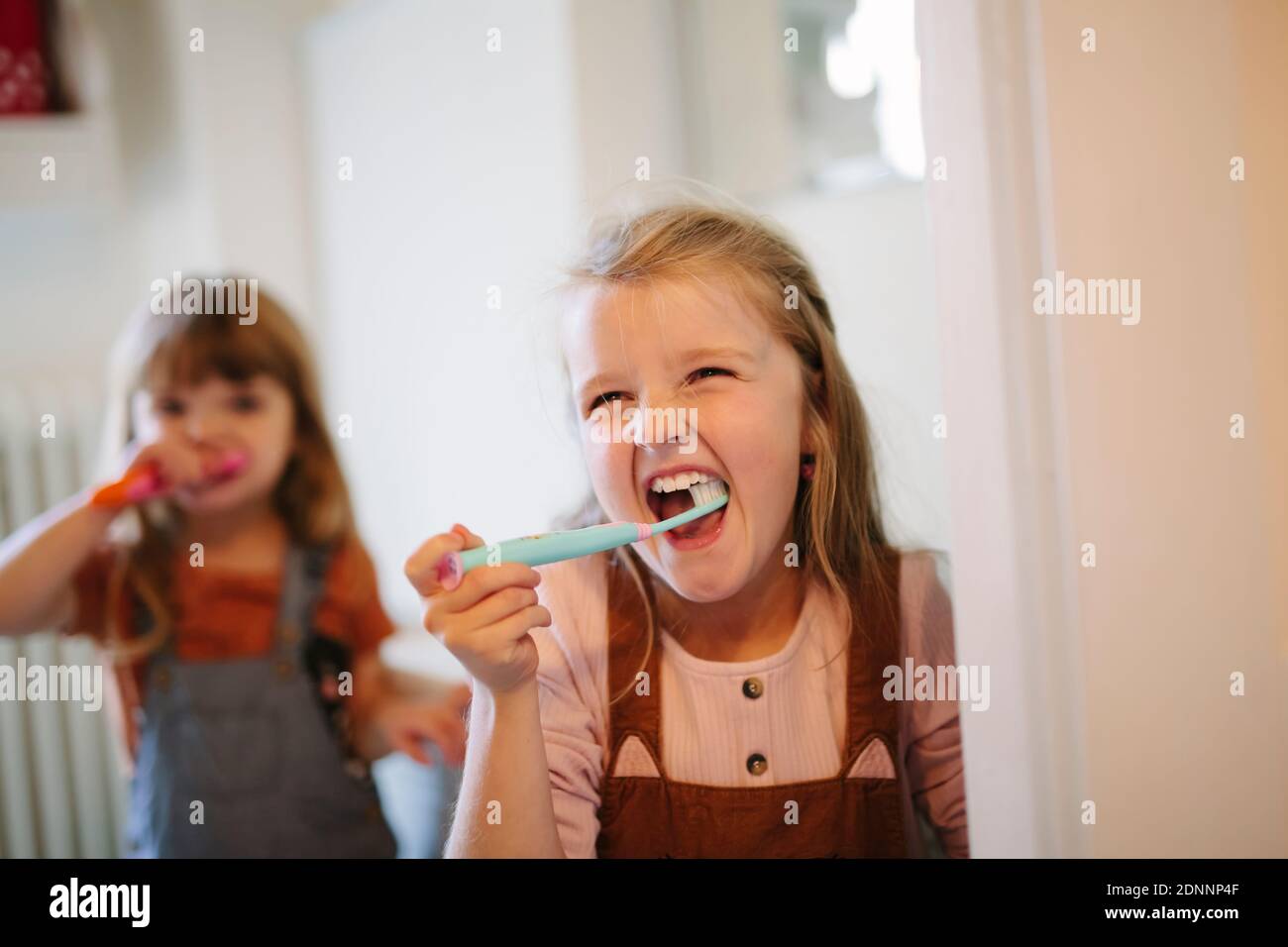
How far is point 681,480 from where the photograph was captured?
26.1 inches

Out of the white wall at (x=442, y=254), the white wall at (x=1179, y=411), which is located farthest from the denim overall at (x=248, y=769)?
the white wall at (x=1179, y=411)

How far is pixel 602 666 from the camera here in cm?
70

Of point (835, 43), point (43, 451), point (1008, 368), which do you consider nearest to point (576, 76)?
point (835, 43)

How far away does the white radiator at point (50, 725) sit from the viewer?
1385mm

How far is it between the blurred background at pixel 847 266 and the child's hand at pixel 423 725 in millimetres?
68

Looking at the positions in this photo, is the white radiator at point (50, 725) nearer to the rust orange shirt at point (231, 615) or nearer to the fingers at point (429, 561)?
the rust orange shirt at point (231, 615)

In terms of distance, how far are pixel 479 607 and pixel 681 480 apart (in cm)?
14

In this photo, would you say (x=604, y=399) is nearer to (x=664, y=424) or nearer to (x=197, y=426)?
(x=664, y=424)

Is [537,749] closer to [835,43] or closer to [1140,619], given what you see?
[1140,619]

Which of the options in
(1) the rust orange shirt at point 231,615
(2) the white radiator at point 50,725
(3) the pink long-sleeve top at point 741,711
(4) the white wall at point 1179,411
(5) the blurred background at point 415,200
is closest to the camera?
(4) the white wall at point 1179,411

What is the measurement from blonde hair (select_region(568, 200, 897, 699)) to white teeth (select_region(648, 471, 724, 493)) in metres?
0.06

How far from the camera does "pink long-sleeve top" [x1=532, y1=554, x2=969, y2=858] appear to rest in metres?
0.68

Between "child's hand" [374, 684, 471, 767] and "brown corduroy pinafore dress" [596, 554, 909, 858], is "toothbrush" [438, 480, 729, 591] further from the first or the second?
"child's hand" [374, 684, 471, 767]
